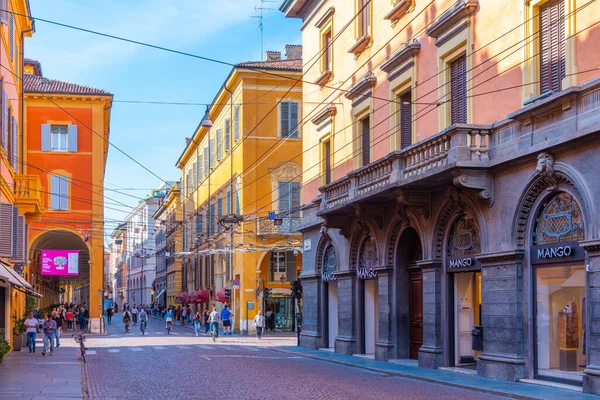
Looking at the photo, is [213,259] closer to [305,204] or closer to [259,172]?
[259,172]

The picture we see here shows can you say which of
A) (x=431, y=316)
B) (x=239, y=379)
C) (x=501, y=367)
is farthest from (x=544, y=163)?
(x=239, y=379)

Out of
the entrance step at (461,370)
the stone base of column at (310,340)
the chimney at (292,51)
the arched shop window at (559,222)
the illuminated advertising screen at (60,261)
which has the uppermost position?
the chimney at (292,51)

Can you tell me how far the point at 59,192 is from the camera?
169 ft

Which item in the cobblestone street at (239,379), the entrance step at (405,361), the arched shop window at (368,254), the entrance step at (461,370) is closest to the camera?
the cobblestone street at (239,379)

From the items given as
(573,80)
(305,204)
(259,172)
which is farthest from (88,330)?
(573,80)

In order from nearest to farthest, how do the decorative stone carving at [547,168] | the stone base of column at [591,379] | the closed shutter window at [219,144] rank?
the stone base of column at [591,379] → the decorative stone carving at [547,168] → the closed shutter window at [219,144]

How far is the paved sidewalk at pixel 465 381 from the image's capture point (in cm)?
1645

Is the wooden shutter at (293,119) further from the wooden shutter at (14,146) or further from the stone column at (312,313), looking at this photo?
the wooden shutter at (14,146)

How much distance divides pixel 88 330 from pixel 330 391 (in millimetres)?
38325

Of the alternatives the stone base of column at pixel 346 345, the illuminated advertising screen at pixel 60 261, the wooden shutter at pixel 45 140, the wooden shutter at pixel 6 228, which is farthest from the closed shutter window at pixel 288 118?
the wooden shutter at pixel 6 228

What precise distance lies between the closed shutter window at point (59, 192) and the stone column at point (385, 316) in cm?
2839

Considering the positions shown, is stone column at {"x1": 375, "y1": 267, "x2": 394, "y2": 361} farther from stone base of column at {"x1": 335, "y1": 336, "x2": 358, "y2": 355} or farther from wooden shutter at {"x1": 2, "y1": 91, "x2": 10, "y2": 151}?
wooden shutter at {"x1": 2, "y1": 91, "x2": 10, "y2": 151}

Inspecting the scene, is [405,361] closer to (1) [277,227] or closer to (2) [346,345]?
(2) [346,345]

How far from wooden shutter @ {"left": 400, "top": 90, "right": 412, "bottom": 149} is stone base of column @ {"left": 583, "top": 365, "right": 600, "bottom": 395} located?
10306 mm
